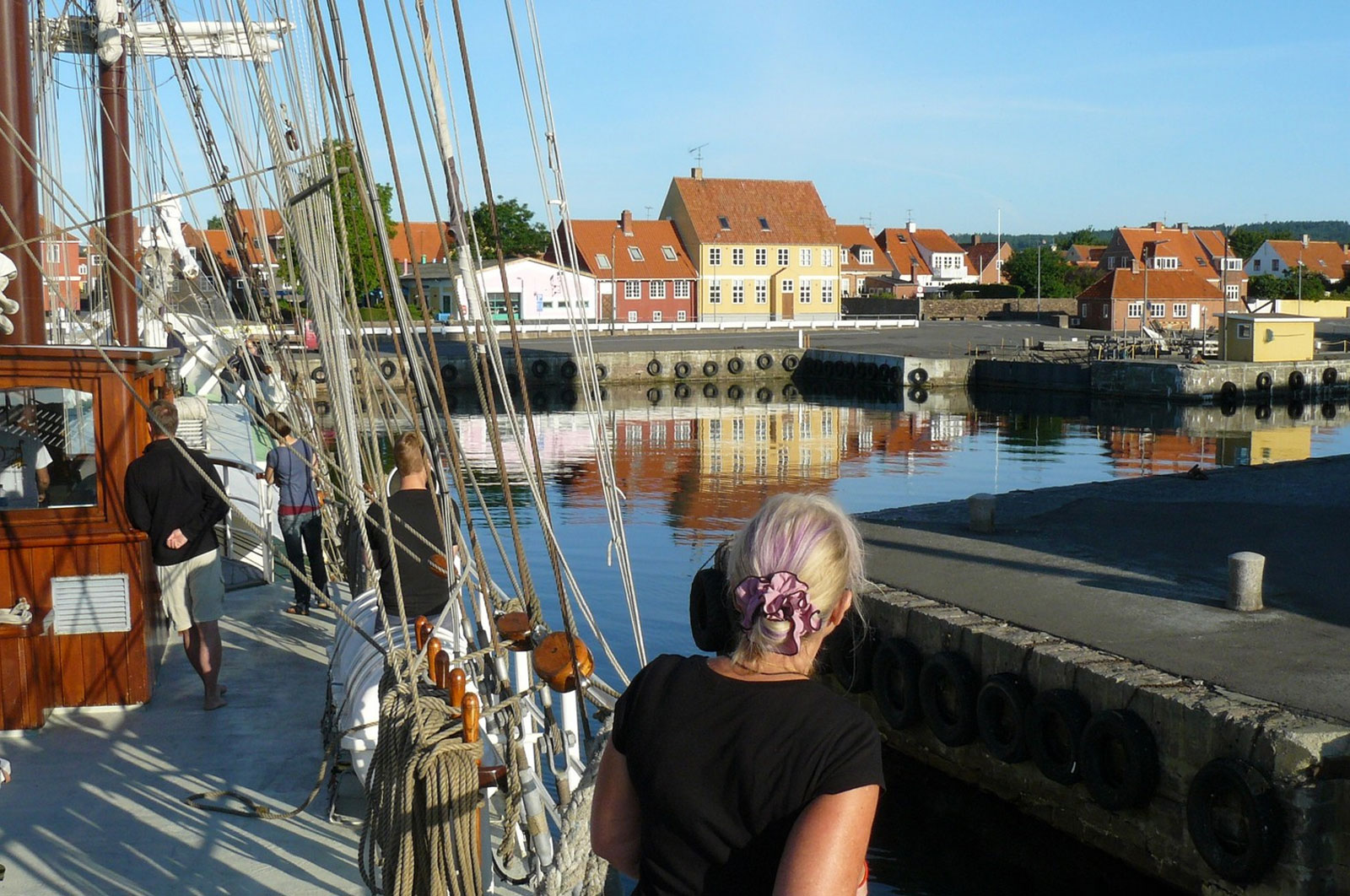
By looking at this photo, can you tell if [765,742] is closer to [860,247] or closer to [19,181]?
[19,181]

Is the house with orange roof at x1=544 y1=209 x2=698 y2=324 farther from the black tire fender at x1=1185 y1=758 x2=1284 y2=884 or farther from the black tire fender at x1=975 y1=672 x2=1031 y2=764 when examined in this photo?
the black tire fender at x1=1185 y1=758 x2=1284 y2=884

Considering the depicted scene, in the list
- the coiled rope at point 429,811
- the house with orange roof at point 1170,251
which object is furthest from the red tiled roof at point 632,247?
the coiled rope at point 429,811

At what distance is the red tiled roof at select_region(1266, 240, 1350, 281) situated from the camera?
113438 mm

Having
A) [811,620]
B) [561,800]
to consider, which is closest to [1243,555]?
[561,800]

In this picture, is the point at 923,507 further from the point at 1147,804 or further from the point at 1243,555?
the point at 1147,804

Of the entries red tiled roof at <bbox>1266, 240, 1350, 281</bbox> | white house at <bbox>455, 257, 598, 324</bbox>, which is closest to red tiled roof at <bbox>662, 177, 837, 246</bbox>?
white house at <bbox>455, 257, 598, 324</bbox>

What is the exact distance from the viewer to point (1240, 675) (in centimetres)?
771

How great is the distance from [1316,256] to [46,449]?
410ft

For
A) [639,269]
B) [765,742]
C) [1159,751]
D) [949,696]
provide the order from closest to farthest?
[765,742] → [1159,751] → [949,696] → [639,269]

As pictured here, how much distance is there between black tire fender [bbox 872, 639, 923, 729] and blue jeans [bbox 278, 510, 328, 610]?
14.6 feet

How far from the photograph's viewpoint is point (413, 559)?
19.8 feet

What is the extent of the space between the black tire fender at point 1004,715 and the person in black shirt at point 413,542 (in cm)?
426

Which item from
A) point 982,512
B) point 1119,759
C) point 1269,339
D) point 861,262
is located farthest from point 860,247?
point 1119,759

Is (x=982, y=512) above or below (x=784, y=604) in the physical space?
below
